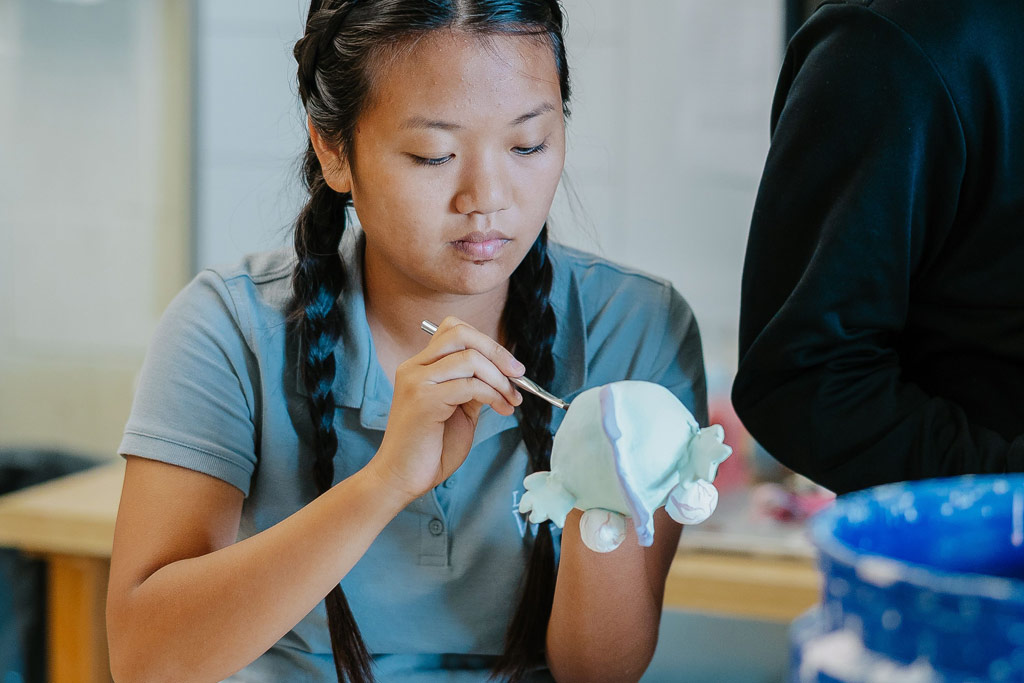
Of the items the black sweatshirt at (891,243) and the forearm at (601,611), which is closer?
the black sweatshirt at (891,243)

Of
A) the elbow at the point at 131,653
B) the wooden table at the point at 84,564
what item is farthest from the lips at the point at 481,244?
the wooden table at the point at 84,564

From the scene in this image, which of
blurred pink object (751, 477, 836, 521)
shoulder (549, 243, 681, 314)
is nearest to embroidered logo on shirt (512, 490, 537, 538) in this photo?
shoulder (549, 243, 681, 314)

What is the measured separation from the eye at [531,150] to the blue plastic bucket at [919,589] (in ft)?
1.84

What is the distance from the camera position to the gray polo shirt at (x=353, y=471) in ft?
3.48

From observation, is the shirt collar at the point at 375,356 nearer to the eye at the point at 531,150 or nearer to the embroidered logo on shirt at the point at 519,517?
the embroidered logo on shirt at the point at 519,517

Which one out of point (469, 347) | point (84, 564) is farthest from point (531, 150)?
point (84, 564)

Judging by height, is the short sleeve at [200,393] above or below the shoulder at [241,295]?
below

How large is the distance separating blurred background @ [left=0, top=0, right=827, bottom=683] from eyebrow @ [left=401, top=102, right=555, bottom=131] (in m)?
0.94

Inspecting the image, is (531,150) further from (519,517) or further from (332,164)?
(519,517)

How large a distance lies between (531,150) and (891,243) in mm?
326

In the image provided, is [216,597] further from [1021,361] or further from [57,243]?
[57,243]

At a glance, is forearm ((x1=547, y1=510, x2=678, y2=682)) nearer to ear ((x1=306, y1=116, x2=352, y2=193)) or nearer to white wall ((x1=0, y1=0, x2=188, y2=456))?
ear ((x1=306, y1=116, x2=352, y2=193))

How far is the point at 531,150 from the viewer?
0.94 meters

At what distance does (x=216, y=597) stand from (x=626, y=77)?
5.22 feet
